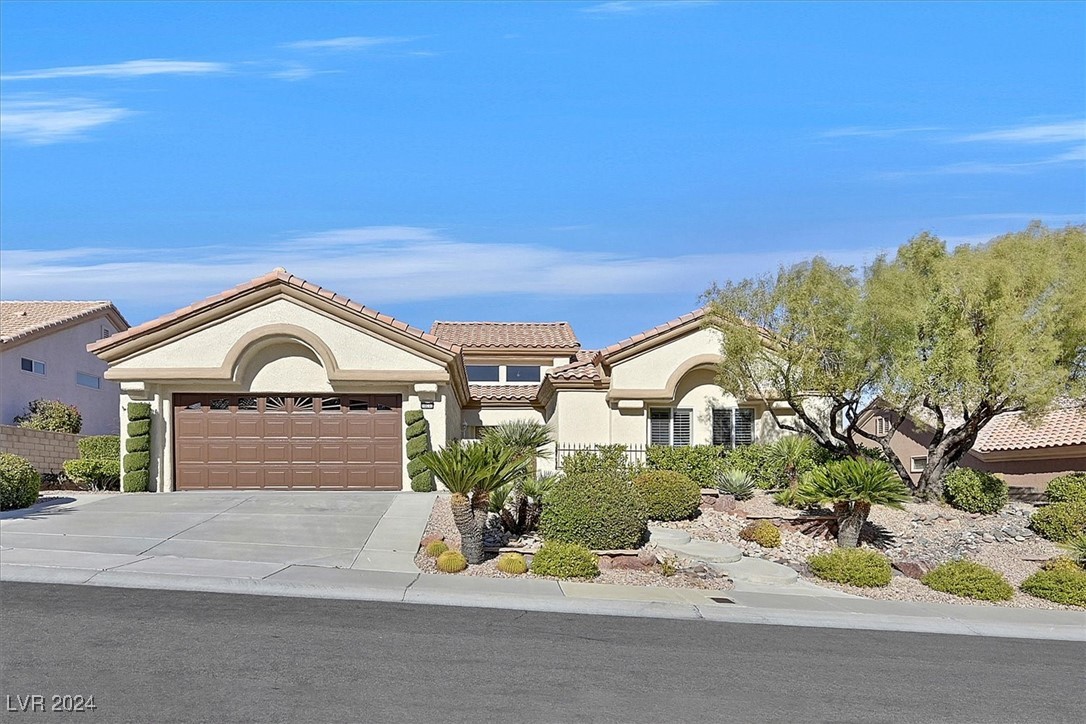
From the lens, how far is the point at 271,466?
25.5 metres

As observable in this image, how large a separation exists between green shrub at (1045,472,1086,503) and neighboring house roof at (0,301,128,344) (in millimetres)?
31856

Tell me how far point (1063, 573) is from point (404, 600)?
437 inches

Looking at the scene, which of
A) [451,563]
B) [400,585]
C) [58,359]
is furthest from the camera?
[58,359]

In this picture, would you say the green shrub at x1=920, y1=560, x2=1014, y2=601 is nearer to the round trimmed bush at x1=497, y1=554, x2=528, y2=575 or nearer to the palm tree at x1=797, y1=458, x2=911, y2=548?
the palm tree at x1=797, y1=458, x2=911, y2=548

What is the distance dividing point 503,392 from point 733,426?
9035 mm

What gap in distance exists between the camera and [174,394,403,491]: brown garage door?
1003 inches

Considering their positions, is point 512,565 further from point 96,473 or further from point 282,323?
point 96,473

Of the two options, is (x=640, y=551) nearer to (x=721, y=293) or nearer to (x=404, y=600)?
(x=404, y=600)

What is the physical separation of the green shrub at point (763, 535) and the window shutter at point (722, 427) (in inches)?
310

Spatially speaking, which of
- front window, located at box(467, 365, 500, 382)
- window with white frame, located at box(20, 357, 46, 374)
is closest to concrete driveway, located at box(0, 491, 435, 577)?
front window, located at box(467, 365, 500, 382)

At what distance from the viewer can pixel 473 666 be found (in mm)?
9727

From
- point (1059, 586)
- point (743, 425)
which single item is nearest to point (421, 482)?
point (743, 425)

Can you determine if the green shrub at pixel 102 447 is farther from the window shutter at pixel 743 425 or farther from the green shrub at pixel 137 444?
the window shutter at pixel 743 425

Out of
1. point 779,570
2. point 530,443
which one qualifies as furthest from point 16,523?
point 779,570
